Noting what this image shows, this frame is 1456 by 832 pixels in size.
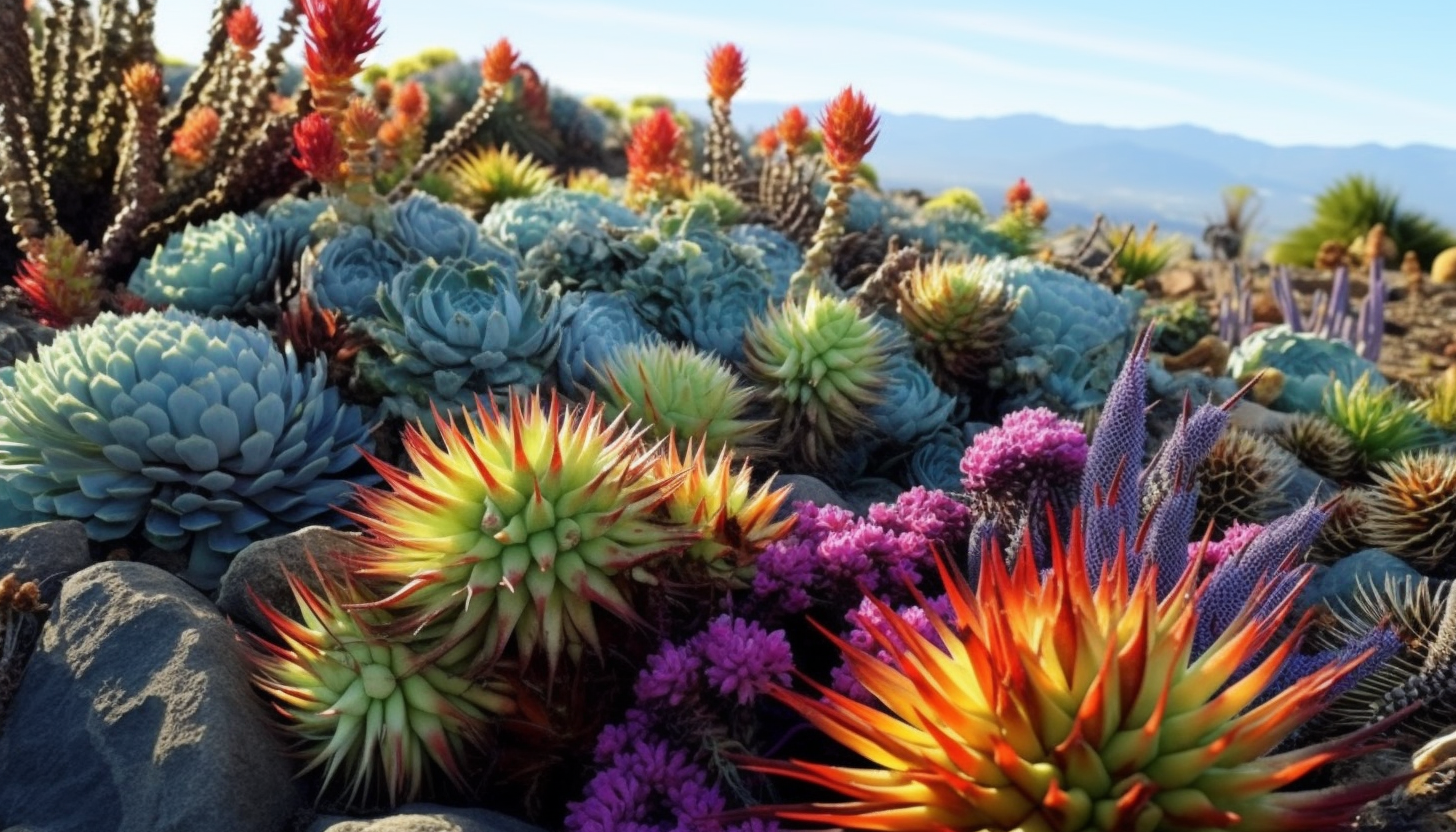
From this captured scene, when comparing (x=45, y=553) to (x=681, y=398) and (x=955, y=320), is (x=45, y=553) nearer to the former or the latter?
(x=681, y=398)

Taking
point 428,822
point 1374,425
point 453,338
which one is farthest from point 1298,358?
point 428,822

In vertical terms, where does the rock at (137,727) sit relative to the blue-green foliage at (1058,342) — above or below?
below

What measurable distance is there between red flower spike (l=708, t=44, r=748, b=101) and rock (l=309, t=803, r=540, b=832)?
12.8 feet

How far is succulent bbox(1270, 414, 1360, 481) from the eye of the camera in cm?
449

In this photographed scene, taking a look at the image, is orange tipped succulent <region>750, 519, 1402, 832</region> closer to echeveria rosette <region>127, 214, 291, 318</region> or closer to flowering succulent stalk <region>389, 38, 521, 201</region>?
echeveria rosette <region>127, 214, 291, 318</region>

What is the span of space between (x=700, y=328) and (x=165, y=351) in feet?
5.72

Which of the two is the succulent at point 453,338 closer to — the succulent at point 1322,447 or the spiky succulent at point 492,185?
the succulent at point 1322,447

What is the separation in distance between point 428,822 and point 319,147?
262 centimetres

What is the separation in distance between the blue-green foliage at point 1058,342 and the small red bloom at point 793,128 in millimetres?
1851

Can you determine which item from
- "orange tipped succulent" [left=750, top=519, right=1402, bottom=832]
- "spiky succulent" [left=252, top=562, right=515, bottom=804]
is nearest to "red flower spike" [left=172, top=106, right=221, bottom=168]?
"spiky succulent" [left=252, top=562, right=515, bottom=804]

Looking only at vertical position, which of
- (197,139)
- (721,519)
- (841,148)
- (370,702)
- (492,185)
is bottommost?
(370,702)

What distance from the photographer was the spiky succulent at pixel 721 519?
7.84ft

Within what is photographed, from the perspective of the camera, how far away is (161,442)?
288 cm

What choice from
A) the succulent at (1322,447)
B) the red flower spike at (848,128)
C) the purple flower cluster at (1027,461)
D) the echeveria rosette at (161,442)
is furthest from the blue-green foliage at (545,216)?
the succulent at (1322,447)
